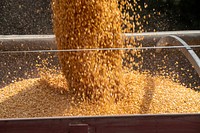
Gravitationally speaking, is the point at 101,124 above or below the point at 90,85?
above

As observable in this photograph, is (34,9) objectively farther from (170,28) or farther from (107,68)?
(107,68)

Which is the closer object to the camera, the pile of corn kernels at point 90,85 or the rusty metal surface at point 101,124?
the rusty metal surface at point 101,124

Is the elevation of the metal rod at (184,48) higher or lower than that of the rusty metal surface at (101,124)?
lower

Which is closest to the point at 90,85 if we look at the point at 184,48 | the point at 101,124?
the point at 184,48

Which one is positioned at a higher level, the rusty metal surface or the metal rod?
the rusty metal surface

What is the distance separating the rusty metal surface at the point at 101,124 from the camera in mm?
1772

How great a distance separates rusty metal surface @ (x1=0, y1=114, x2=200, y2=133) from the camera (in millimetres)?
1772

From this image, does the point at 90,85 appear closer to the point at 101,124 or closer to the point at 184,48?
the point at 184,48

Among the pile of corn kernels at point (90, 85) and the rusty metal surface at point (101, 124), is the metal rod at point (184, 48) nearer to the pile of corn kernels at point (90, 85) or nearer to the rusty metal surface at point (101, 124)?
the pile of corn kernels at point (90, 85)

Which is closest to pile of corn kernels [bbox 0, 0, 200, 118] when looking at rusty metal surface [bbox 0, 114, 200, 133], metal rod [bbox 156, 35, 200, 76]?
metal rod [bbox 156, 35, 200, 76]

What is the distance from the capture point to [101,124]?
70.2 inches

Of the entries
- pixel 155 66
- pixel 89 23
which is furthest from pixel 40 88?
pixel 155 66

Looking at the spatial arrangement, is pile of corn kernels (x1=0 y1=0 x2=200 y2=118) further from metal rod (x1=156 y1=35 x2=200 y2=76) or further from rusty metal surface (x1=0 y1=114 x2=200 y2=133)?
rusty metal surface (x1=0 y1=114 x2=200 y2=133)

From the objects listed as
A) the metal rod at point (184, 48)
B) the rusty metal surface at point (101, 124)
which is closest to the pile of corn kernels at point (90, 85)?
the metal rod at point (184, 48)
